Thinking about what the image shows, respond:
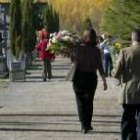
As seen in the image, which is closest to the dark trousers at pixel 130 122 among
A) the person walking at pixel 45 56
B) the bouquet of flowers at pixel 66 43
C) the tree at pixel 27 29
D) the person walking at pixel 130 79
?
the person walking at pixel 130 79

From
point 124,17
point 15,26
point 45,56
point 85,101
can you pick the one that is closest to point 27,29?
point 15,26

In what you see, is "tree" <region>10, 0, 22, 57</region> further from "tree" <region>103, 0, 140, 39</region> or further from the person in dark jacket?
the person in dark jacket

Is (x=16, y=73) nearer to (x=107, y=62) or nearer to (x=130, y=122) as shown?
(x=107, y=62)

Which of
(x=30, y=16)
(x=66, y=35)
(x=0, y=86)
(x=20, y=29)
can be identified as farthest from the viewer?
(x=30, y=16)

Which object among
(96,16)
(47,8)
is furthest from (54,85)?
(96,16)

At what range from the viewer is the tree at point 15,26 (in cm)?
3600

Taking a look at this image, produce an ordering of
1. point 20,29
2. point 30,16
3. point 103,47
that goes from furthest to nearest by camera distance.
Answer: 1. point 30,16
2. point 20,29
3. point 103,47

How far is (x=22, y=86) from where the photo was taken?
82.6ft

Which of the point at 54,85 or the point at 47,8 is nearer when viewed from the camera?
the point at 54,85

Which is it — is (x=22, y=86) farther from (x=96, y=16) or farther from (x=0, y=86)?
(x=96, y=16)

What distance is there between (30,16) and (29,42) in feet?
11.7

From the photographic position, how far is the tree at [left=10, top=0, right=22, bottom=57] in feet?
118

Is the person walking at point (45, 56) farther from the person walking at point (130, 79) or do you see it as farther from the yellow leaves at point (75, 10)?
the yellow leaves at point (75, 10)

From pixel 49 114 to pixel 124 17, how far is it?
9.18 feet
